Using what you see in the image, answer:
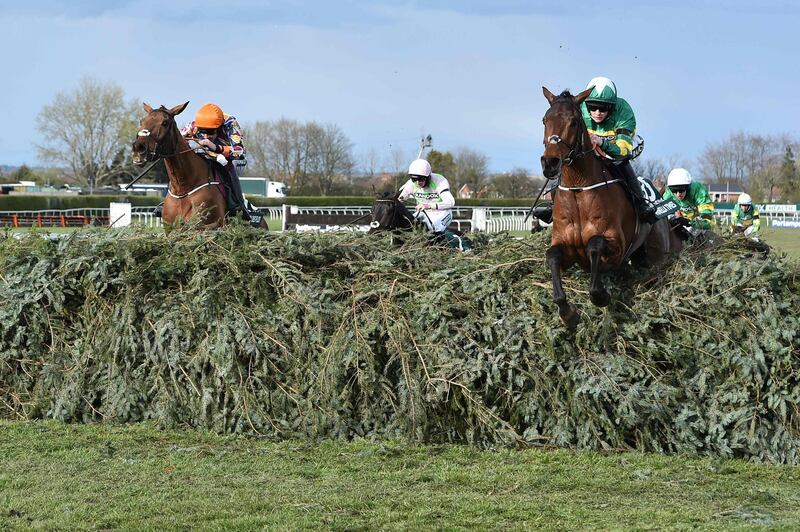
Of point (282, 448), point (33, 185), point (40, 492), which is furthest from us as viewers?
point (33, 185)

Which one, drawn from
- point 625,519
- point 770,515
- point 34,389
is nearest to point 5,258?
point 34,389

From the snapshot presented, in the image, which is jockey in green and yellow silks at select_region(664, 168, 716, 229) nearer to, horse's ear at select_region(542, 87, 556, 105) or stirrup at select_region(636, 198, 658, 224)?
stirrup at select_region(636, 198, 658, 224)

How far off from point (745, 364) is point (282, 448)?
3.51 meters

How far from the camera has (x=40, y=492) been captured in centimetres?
591

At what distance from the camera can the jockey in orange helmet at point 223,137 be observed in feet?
38.1

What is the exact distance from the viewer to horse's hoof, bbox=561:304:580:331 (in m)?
7.22

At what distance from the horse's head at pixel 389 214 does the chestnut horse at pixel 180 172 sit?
6.02 ft

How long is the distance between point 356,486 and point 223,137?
6809 millimetres

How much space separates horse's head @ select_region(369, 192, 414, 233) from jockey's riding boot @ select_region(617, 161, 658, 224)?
10.8 feet

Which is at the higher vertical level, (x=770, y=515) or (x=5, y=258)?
(x=5, y=258)

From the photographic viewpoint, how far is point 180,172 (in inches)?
440

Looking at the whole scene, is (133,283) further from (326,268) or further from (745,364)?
(745,364)

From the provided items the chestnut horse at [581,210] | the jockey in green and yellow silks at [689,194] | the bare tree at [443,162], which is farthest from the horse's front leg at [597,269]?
the bare tree at [443,162]

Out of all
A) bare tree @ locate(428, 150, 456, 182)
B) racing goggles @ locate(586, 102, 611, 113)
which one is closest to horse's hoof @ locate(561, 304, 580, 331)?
racing goggles @ locate(586, 102, 611, 113)
